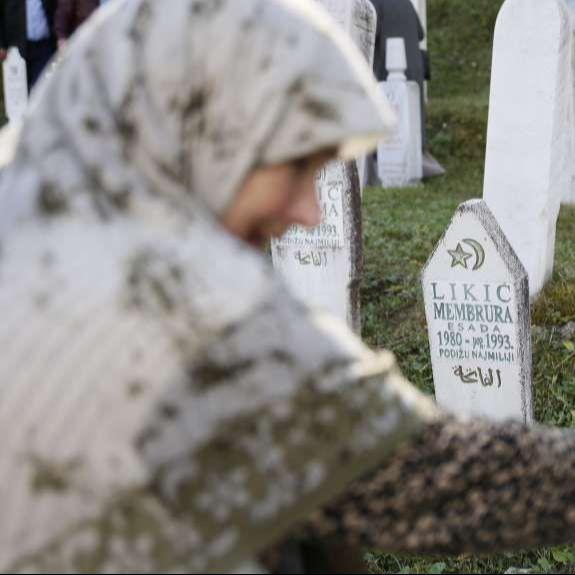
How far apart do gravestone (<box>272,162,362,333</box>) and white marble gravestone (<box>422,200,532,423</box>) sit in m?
0.71

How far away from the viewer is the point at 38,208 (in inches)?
50.5

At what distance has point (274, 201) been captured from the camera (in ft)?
4.54

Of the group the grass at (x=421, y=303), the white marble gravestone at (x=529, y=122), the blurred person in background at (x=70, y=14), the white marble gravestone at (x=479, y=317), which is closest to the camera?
the grass at (x=421, y=303)

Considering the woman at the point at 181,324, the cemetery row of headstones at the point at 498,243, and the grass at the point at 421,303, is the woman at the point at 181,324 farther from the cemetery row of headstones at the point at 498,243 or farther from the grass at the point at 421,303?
the cemetery row of headstones at the point at 498,243

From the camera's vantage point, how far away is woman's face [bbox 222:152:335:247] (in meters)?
1.36

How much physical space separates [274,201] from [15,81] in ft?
35.6

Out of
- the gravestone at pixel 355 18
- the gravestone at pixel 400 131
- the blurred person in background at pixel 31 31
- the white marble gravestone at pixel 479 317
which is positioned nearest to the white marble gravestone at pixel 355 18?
the gravestone at pixel 355 18

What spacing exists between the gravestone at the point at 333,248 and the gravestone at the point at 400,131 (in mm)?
4651

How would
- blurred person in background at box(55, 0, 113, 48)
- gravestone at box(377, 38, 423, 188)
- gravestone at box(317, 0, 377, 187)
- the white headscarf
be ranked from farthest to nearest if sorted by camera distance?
blurred person in background at box(55, 0, 113, 48)
gravestone at box(377, 38, 423, 188)
gravestone at box(317, 0, 377, 187)
the white headscarf

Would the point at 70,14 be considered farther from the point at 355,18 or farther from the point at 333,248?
the point at 333,248

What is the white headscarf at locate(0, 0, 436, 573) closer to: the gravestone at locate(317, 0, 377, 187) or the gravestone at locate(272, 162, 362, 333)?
the gravestone at locate(272, 162, 362, 333)

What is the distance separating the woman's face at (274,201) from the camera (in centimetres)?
136

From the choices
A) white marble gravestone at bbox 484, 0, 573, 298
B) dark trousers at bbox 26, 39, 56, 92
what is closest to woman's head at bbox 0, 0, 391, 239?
white marble gravestone at bbox 484, 0, 573, 298

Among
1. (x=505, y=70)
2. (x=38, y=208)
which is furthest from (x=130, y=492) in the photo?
(x=505, y=70)
